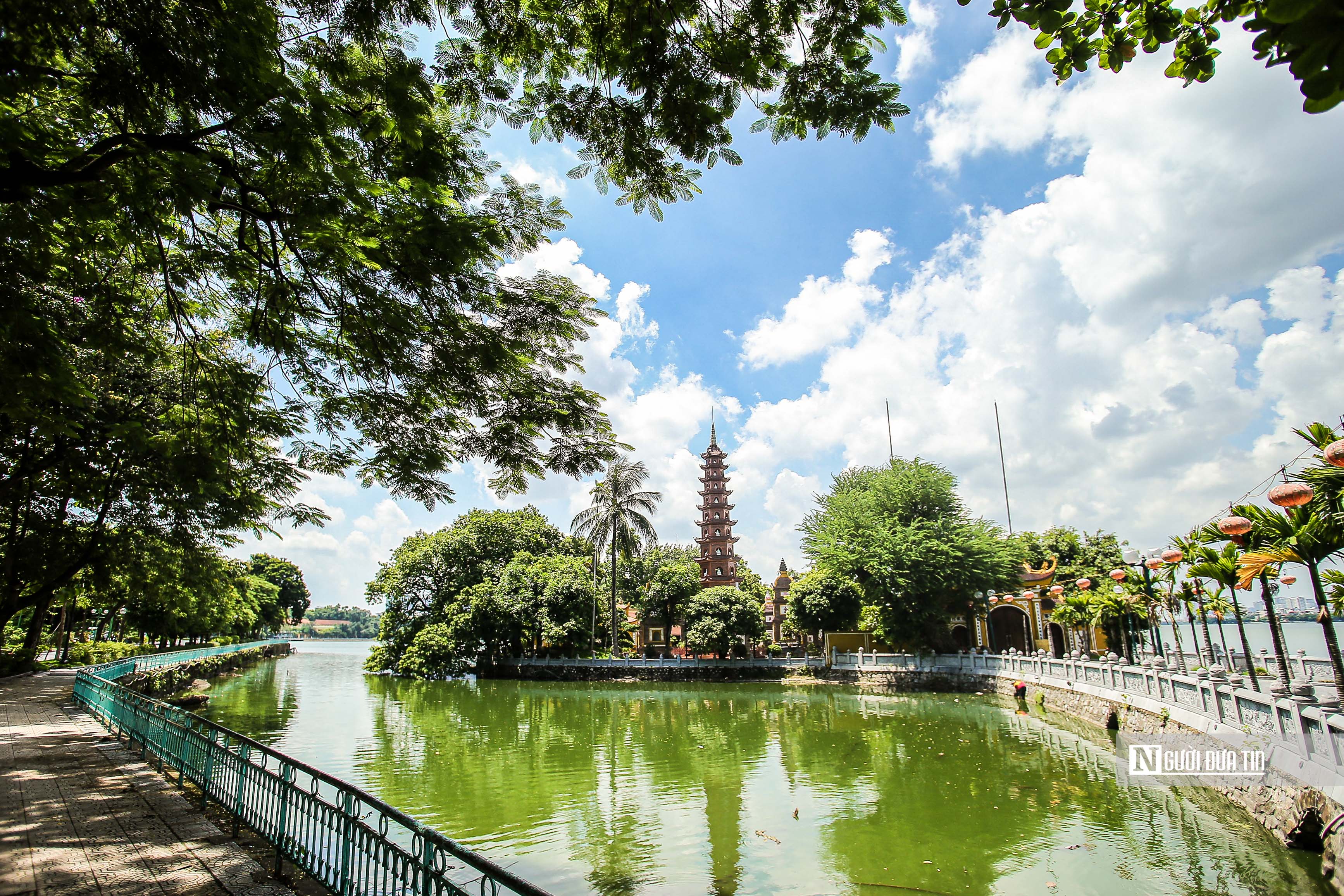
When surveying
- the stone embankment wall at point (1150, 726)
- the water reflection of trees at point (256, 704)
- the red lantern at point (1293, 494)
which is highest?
the red lantern at point (1293, 494)

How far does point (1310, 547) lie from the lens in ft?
28.6

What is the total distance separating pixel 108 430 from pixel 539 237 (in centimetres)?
705

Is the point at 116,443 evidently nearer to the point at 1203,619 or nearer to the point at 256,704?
the point at 256,704

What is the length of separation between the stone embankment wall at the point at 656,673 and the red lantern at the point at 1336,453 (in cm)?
2756

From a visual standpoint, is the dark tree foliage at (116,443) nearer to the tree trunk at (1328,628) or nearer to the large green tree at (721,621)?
the tree trunk at (1328,628)

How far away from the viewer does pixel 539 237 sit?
5773 mm

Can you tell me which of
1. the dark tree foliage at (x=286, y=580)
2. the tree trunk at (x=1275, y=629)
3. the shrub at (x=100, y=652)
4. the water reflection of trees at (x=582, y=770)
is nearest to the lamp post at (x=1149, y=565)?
the tree trunk at (x=1275, y=629)

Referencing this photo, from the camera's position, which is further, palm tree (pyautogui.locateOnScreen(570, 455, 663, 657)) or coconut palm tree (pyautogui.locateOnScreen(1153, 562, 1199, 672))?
palm tree (pyautogui.locateOnScreen(570, 455, 663, 657))

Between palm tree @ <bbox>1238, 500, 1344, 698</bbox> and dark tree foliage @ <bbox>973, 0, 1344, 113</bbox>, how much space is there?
28.2ft

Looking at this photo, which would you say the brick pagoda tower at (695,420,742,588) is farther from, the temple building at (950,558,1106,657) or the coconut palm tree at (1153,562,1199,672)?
the coconut palm tree at (1153,562,1199,672)

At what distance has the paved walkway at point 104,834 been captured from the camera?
4.49 metres

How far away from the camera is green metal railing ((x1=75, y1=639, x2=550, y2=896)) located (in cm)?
350

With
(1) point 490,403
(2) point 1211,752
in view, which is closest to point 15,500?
(1) point 490,403

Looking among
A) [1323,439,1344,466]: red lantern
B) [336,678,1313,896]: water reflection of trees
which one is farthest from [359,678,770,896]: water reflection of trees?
[1323,439,1344,466]: red lantern
